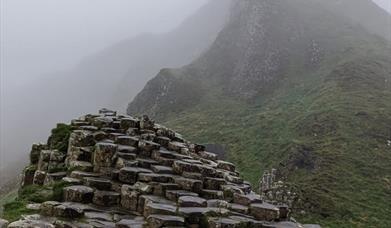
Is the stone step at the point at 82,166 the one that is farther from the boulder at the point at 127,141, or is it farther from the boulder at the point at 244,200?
the boulder at the point at 244,200

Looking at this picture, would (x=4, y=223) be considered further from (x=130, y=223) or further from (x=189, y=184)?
(x=189, y=184)

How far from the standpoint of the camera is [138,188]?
1784 centimetres

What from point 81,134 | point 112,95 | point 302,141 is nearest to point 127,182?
point 81,134

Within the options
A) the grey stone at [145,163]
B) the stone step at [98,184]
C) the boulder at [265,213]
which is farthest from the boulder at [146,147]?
the boulder at [265,213]

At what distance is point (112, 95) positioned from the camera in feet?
647

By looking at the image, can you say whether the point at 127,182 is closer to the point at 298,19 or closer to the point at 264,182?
the point at 264,182

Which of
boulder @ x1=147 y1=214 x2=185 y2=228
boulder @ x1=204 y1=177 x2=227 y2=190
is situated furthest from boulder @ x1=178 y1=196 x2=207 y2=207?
boulder @ x1=204 y1=177 x2=227 y2=190

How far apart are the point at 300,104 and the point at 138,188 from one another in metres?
70.2

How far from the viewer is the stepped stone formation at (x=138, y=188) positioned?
624 inches

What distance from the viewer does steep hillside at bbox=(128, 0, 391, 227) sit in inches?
2015

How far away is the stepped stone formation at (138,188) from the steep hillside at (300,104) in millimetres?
25530

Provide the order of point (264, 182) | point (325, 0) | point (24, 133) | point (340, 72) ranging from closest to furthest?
point (264, 182)
point (340, 72)
point (325, 0)
point (24, 133)

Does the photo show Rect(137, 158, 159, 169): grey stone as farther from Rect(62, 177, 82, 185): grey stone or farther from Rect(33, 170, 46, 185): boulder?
Rect(33, 170, 46, 185): boulder

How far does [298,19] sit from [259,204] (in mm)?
121186
